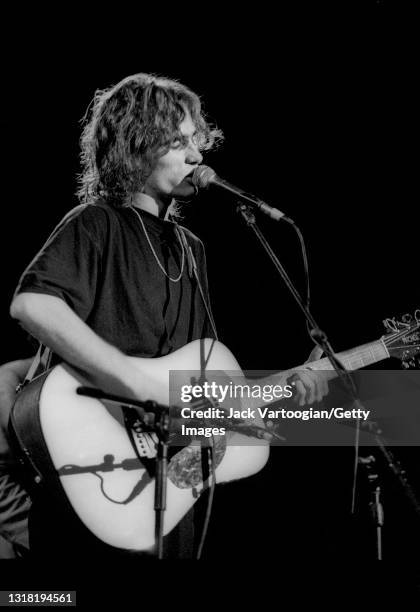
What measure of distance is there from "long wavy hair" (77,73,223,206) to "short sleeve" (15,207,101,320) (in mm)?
297

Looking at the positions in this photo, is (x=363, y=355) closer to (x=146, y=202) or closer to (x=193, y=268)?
(x=193, y=268)

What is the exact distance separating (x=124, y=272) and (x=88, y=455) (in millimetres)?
712

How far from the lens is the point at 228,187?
72.9 inches

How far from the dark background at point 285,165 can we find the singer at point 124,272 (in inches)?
29.4

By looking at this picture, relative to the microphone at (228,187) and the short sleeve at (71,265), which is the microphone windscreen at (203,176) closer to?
the microphone at (228,187)

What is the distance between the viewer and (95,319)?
6.43ft

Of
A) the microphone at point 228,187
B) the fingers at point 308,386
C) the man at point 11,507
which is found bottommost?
the man at point 11,507

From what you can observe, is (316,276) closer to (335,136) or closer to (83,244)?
(335,136)

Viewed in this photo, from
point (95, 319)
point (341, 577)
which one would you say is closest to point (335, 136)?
point (95, 319)

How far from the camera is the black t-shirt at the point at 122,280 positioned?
1835mm

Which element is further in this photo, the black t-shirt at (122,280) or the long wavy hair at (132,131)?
the long wavy hair at (132,131)

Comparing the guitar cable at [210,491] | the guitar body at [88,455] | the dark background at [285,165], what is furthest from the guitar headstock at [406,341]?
the guitar body at [88,455]

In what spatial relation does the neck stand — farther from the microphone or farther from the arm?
the arm

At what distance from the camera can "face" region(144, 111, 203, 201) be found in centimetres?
222
